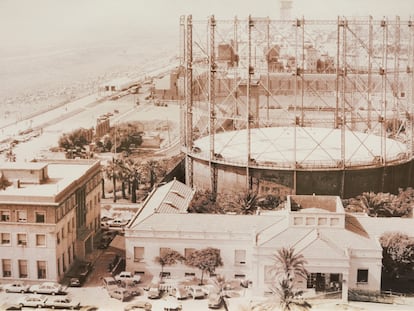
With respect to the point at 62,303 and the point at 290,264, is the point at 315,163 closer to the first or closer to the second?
the point at 290,264

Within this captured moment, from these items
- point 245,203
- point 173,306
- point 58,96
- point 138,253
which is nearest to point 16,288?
point 138,253

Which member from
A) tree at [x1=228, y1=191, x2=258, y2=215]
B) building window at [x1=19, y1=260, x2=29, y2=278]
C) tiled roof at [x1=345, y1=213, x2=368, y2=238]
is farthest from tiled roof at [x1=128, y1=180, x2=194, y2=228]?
tiled roof at [x1=345, y1=213, x2=368, y2=238]

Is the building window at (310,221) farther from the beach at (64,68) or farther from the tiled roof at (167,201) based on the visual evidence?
the beach at (64,68)

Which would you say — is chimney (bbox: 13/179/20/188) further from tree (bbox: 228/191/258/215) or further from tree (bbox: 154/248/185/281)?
tree (bbox: 228/191/258/215)

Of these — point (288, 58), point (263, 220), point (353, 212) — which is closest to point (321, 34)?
point (288, 58)

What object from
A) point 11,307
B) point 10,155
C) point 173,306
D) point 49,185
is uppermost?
point 10,155

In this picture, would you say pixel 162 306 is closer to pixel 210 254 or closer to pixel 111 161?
pixel 210 254

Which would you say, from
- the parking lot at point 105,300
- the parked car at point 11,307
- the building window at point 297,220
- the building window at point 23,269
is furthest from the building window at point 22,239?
the building window at point 297,220
